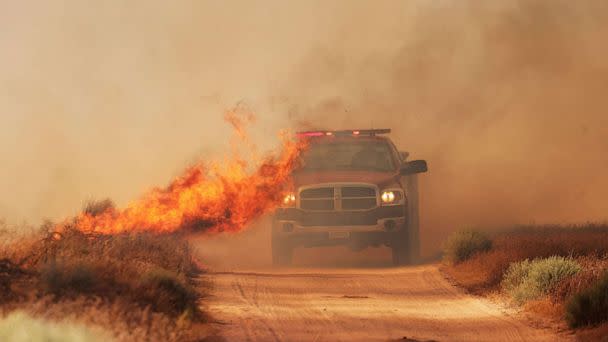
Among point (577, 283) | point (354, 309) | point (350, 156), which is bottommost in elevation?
point (354, 309)

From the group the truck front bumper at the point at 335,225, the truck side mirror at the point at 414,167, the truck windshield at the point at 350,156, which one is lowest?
the truck front bumper at the point at 335,225

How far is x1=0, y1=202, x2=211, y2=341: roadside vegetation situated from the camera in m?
12.5

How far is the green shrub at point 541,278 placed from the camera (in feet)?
59.3

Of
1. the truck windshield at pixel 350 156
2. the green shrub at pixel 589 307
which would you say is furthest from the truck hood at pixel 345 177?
the green shrub at pixel 589 307

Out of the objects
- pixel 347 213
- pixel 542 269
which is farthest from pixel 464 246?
pixel 542 269

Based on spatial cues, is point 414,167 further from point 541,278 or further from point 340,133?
point 541,278

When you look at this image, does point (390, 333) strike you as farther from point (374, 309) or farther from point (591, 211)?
point (591, 211)

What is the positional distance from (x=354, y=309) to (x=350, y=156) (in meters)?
9.12

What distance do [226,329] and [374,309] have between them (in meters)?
3.01

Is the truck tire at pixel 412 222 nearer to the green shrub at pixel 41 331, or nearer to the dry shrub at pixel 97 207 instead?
the dry shrub at pixel 97 207

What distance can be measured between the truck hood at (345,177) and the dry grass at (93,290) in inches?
274

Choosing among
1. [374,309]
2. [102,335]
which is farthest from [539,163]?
[102,335]

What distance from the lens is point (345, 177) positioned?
25.3 m

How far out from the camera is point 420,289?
68.2ft
